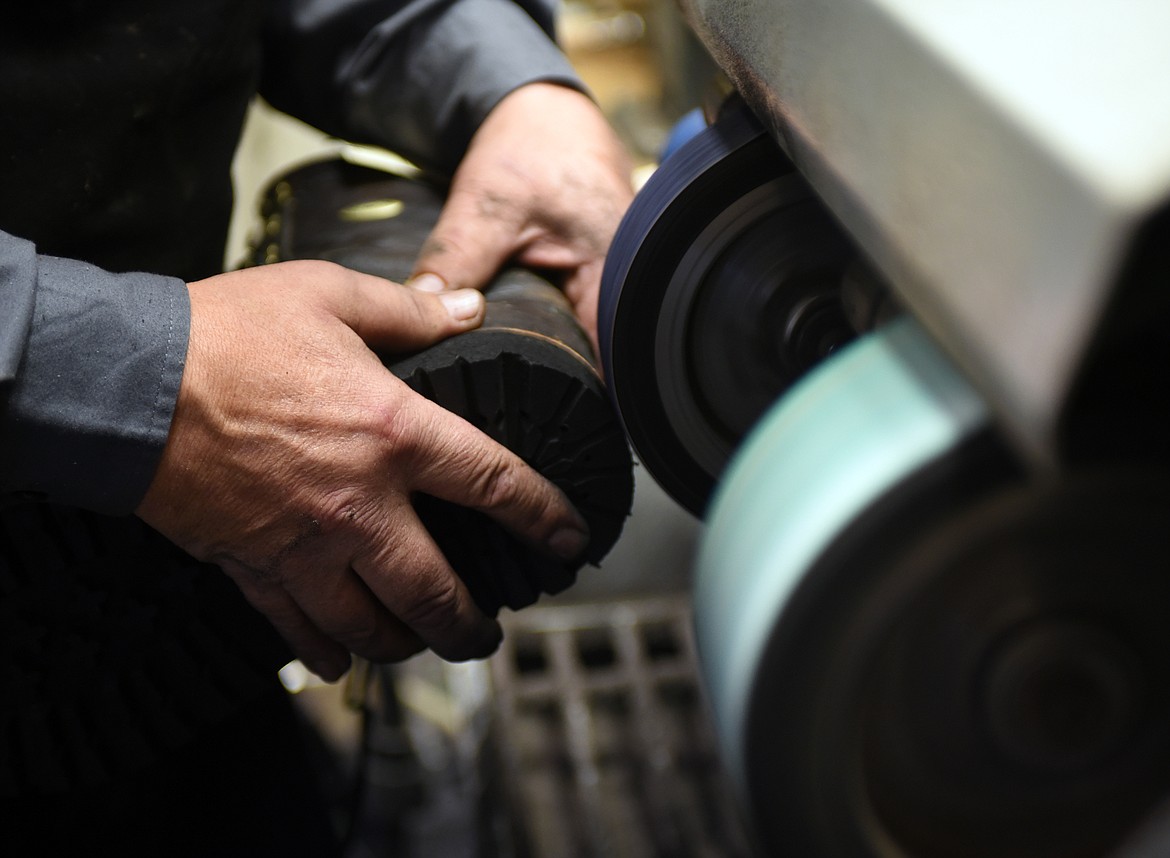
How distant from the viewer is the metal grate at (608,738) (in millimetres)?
1092

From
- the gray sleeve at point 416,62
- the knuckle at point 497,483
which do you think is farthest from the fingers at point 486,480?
the gray sleeve at point 416,62

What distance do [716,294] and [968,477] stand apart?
0.34m

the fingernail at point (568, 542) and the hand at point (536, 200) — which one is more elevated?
the hand at point (536, 200)

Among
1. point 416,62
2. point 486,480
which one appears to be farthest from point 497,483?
point 416,62

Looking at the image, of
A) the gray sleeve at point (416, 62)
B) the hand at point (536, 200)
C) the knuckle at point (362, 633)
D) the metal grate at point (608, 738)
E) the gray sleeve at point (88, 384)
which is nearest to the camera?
the gray sleeve at point (88, 384)

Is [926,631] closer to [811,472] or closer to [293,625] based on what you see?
[811,472]

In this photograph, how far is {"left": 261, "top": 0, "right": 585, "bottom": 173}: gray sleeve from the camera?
95 centimetres

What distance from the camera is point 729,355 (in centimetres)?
74

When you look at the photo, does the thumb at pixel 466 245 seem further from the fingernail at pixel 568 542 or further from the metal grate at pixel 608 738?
the metal grate at pixel 608 738

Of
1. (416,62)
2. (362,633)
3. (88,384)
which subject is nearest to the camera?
(88,384)

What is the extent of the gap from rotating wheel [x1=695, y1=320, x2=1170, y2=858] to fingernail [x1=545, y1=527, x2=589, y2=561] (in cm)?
21

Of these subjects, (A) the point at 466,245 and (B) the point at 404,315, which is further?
(A) the point at 466,245

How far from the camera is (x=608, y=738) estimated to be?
3.96ft

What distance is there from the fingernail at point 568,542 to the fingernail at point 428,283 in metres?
0.19
